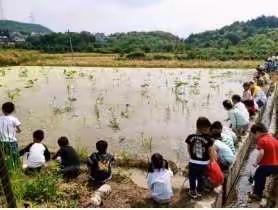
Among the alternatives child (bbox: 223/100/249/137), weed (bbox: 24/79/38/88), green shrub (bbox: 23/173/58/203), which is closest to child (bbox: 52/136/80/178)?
green shrub (bbox: 23/173/58/203)

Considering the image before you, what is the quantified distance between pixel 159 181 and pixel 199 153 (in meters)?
0.64

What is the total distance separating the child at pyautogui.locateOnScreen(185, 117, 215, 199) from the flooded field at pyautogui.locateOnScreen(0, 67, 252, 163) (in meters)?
3.07

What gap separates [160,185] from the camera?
639 cm

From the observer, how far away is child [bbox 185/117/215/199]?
6.40 metres

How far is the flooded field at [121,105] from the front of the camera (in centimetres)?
1161

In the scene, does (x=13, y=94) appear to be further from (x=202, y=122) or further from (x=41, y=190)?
(x=202, y=122)

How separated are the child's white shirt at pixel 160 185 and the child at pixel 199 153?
0.35 metres

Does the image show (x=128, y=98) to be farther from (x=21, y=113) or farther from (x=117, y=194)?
(x=117, y=194)

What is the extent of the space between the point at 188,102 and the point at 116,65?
17.2 metres

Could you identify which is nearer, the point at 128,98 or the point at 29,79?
the point at 128,98

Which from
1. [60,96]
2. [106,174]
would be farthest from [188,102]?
[106,174]

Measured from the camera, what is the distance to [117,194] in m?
7.13

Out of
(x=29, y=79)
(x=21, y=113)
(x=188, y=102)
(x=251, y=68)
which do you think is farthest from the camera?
(x=251, y=68)

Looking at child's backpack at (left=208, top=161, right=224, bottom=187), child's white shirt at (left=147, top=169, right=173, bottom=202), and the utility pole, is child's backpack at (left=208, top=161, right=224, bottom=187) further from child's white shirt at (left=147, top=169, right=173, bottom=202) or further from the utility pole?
the utility pole
